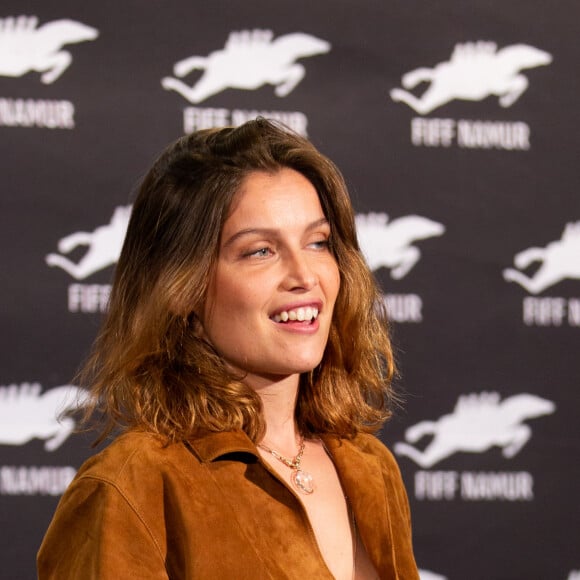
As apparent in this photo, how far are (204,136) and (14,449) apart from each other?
59.0 inches

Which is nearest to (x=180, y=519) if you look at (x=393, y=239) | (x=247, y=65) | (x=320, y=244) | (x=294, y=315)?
(x=294, y=315)

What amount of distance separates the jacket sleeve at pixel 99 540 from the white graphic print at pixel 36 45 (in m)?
1.77

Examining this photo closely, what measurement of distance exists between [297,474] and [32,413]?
4.51ft

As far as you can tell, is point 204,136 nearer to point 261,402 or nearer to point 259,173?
point 259,173

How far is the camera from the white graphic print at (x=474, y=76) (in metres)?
3.00

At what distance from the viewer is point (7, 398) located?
278 centimetres

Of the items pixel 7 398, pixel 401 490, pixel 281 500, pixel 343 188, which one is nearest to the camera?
pixel 281 500

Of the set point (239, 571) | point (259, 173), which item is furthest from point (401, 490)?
point (259, 173)

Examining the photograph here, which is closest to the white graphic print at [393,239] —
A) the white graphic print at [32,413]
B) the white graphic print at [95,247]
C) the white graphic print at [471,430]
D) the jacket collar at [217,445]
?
the white graphic print at [471,430]

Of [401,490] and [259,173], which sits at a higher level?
[259,173]

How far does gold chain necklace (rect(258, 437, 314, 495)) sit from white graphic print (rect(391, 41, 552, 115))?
1635mm

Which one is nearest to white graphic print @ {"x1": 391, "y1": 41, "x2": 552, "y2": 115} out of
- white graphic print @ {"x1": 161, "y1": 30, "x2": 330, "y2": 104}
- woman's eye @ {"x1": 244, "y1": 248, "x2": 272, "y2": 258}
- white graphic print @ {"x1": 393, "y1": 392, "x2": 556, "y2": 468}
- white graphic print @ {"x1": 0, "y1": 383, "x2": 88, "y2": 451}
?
white graphic print @ {"x1": 161, "y1": 30, "x2": 330, "y2": 104}

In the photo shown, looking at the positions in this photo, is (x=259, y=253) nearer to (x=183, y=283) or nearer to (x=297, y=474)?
(x=183, y=283)

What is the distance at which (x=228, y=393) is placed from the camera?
1.55 m
